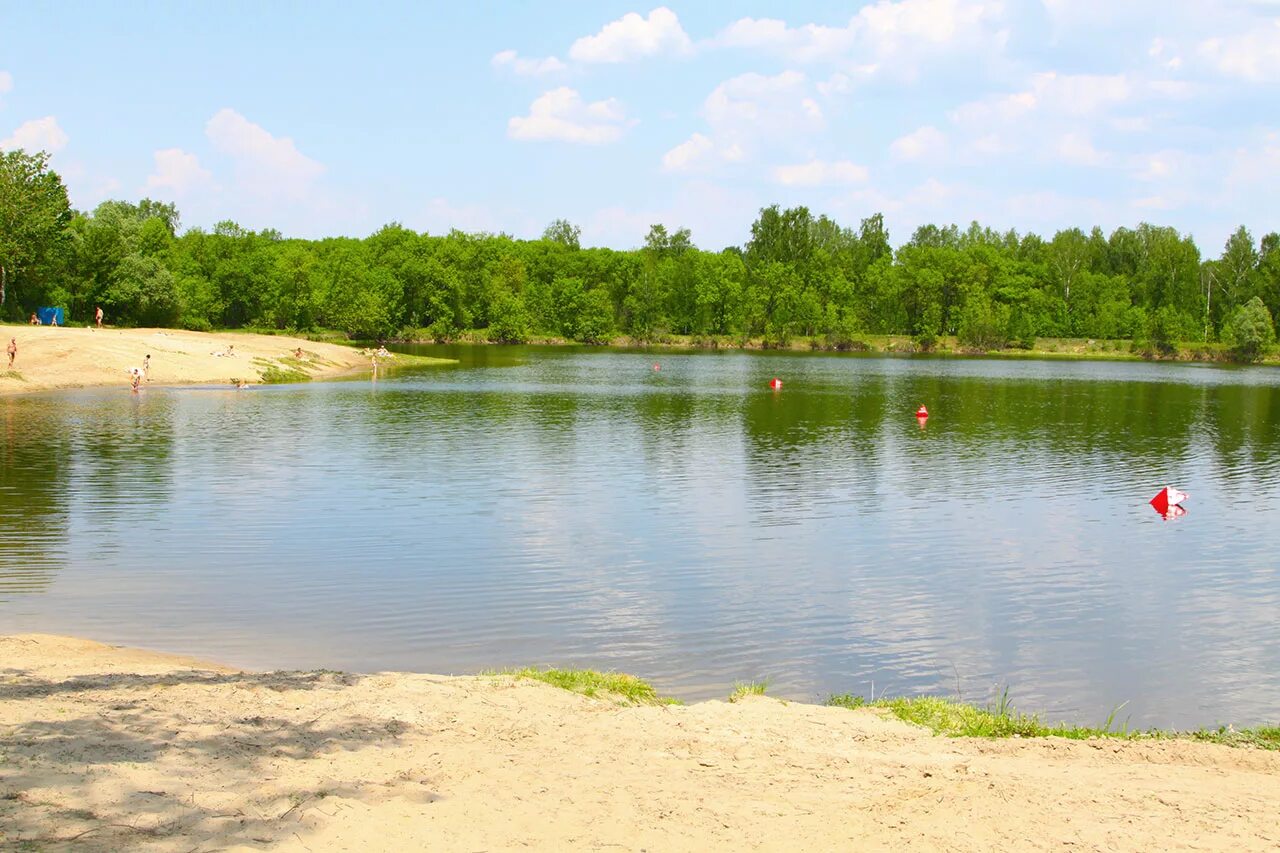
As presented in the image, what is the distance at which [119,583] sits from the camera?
20891 millimetres

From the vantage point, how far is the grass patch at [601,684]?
1373cm

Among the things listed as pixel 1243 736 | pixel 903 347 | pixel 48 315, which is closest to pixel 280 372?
pixel 48 315

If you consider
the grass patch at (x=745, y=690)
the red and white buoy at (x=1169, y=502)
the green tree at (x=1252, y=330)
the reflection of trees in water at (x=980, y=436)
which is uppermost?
the green tree at (x=1252, y=330)

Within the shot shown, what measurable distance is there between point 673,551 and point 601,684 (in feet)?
37.7

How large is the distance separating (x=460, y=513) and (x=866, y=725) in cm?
1873

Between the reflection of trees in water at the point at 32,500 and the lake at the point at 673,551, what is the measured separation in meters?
0.14

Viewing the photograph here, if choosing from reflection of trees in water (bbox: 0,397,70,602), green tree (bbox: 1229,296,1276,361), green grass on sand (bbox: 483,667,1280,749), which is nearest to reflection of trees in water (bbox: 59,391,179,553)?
reflection of trees in water (bbox: 0,397,70,602)

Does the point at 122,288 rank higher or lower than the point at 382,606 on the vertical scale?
higher

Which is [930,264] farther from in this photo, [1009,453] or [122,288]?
[1009,453]

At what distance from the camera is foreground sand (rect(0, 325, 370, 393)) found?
6831 centimetres

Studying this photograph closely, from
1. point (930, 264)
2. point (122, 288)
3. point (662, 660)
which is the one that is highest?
point (930, 264)

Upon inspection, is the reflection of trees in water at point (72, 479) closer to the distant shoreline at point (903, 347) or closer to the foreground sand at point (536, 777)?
the foreground sand at point (536, 777)

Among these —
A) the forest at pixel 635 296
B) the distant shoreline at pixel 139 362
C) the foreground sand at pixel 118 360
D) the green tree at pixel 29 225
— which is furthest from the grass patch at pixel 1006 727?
the forest at pixel 635 296


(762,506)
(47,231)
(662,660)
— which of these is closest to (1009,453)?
(762,506)
